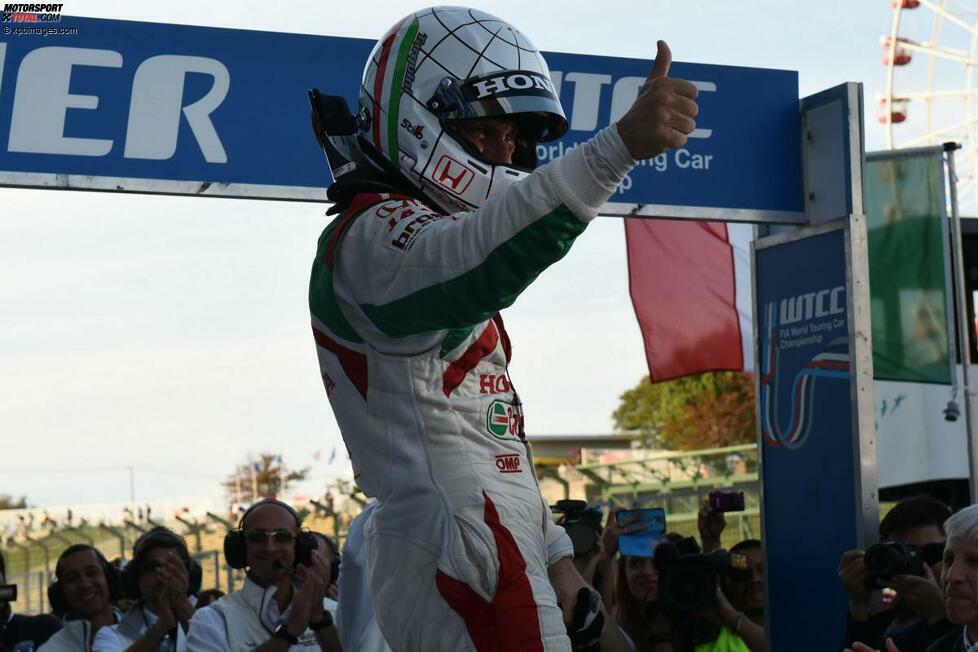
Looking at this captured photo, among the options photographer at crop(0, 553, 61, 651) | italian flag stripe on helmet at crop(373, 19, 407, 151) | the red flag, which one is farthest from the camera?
the red flag

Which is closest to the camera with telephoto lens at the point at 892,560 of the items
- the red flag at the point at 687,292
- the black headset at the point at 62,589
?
the black headset at the point at 62,589

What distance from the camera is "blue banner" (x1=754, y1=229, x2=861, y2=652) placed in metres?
6.52

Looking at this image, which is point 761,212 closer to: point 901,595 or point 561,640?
point 901,595

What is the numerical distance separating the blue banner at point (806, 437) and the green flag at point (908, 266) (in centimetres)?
95

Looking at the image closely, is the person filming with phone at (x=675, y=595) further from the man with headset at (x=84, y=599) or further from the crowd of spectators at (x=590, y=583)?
the man with headset at (x=84, y=599)

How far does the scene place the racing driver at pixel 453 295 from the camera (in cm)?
232

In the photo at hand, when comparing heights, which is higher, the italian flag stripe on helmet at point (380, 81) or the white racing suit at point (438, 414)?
the italian flag stripe on helmet at point (380, 81)

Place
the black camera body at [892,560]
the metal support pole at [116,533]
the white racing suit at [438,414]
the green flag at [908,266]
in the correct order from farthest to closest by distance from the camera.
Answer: the metal support pole at [116,533], the green flag at [908,266], the black camera body at [892,560], the white racing suit at [438,414]

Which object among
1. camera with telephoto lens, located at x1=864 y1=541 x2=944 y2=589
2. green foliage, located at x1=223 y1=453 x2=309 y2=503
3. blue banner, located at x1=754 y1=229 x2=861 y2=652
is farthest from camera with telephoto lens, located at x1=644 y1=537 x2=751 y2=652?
green foliage, located at x1=223 y1=453 x2=309 y2=503

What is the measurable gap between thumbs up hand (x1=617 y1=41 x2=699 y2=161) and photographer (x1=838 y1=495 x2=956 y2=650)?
118 inches

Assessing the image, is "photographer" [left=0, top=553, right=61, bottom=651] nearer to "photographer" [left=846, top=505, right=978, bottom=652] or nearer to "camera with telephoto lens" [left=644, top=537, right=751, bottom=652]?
"camera with telephoto lens" [left=644, top=537, right=751, bottom=652]

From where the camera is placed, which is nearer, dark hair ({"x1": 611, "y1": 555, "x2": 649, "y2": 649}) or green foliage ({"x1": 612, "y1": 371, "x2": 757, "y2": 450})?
dark hair ({"x1": 611, "y1": 555, "x2": 649, "y2": 649})

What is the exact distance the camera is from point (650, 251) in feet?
33.7

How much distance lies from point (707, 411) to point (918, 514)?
1863 inches
